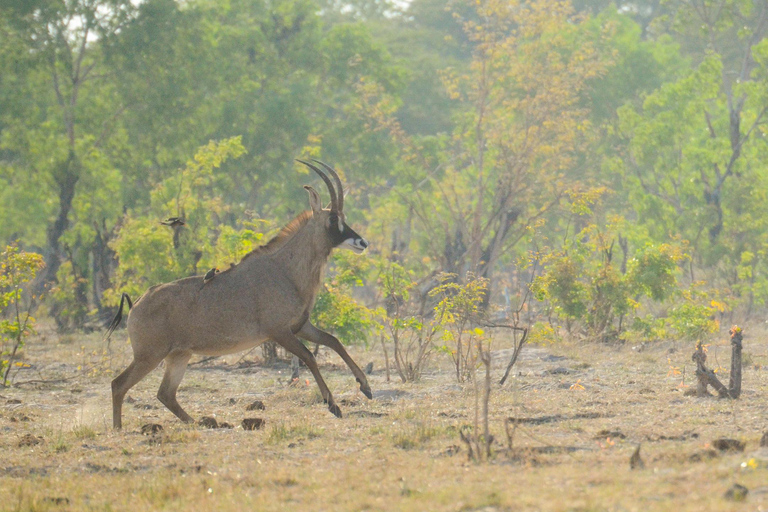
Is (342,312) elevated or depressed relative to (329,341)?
elevated

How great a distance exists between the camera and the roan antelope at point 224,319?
8867 mm

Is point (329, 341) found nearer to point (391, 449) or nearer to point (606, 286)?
point (391, 449)

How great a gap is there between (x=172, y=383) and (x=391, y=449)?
107 inches

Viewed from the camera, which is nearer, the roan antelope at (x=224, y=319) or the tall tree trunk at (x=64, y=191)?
the roan antelope at (x=224, y=319)

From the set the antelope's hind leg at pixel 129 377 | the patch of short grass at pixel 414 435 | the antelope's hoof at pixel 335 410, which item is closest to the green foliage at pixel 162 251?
the antelope's hind leg at pixel 129 377

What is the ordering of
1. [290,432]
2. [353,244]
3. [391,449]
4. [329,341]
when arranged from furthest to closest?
[353,244]
[329,341]
[290,432]
[391,449]

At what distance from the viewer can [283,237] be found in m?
9.62

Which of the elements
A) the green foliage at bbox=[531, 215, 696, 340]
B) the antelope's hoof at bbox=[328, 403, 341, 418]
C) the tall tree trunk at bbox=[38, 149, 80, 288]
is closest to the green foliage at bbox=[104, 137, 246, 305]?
the green foliage at bbox=[531, 215, 696, 340]

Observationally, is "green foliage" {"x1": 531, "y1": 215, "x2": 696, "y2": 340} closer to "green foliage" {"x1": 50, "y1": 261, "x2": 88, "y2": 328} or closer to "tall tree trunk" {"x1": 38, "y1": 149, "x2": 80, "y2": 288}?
"green foliage" {"x1": 50, "y1": 261, "x2": 88, "y2": 328}

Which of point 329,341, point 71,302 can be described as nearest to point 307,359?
point 329,341

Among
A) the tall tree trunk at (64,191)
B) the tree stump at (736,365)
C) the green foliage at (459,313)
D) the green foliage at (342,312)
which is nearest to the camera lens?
the tree stump at (736,365)

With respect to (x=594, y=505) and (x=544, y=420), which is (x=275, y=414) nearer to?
(x=544, y=420)

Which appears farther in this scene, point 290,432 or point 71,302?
point 71,302

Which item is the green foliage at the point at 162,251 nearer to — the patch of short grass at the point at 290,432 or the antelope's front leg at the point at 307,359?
the antelope's front leg at the point at 307,359
